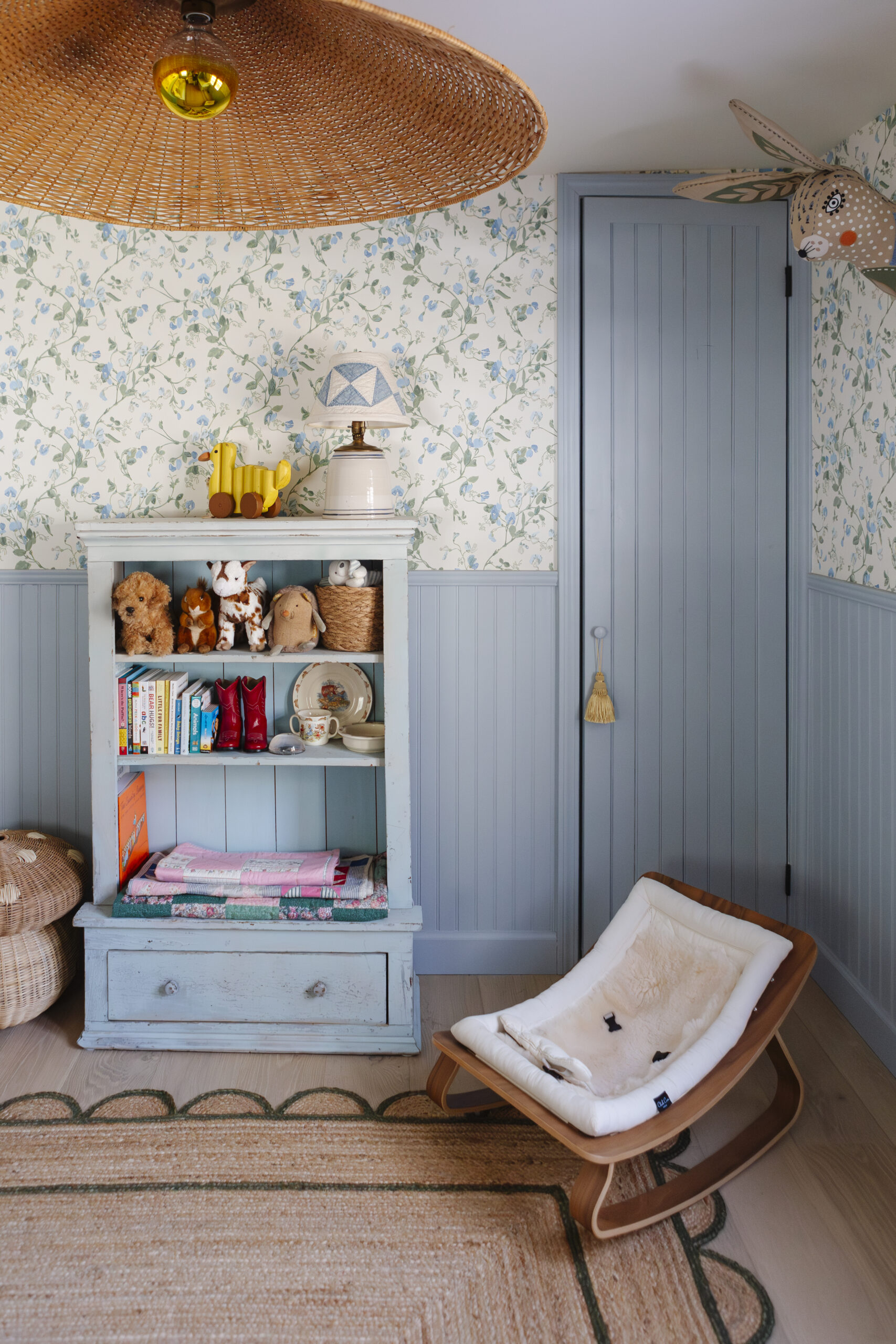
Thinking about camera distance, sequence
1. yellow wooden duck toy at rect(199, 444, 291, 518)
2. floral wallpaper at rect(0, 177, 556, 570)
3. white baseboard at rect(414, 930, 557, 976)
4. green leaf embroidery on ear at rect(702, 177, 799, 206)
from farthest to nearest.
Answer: white baseboard at rect(414, 930, 557, 976), floral wallpaper at rect(0, 177, 556, 570), yellow wooden duck toy at rect(199, 444, 291, 518), green leaf embroidery on ear at rect(702, 177, 799, 206)

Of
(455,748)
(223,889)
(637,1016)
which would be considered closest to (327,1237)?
(637,1016)

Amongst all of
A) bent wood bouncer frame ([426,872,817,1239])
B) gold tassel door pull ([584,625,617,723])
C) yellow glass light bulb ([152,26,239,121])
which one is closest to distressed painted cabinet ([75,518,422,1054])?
bent wood bouncer frame ([426,872,817,1239])

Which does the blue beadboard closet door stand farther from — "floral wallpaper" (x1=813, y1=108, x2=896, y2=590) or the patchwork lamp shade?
the patchwork lamp shade

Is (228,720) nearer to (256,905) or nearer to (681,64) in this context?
(256,905)

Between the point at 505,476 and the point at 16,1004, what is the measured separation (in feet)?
6.58

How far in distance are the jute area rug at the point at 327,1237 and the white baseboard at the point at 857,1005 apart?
0.64 meters

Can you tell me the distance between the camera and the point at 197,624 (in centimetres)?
266

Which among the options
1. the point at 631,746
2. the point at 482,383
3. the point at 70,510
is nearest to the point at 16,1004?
the point at 70,510

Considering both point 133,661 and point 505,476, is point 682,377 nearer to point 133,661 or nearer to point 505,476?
point 505,476

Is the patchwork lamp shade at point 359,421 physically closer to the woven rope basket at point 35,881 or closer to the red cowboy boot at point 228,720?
the red cowboy boot at point 228,720

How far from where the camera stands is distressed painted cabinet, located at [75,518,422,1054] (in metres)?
2.55

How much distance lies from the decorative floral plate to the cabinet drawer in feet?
2.23

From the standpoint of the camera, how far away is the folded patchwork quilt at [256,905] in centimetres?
260

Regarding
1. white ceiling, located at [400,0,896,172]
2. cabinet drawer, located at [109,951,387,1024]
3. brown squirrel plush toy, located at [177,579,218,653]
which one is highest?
white ceiling, located at [400,0,896,172]
